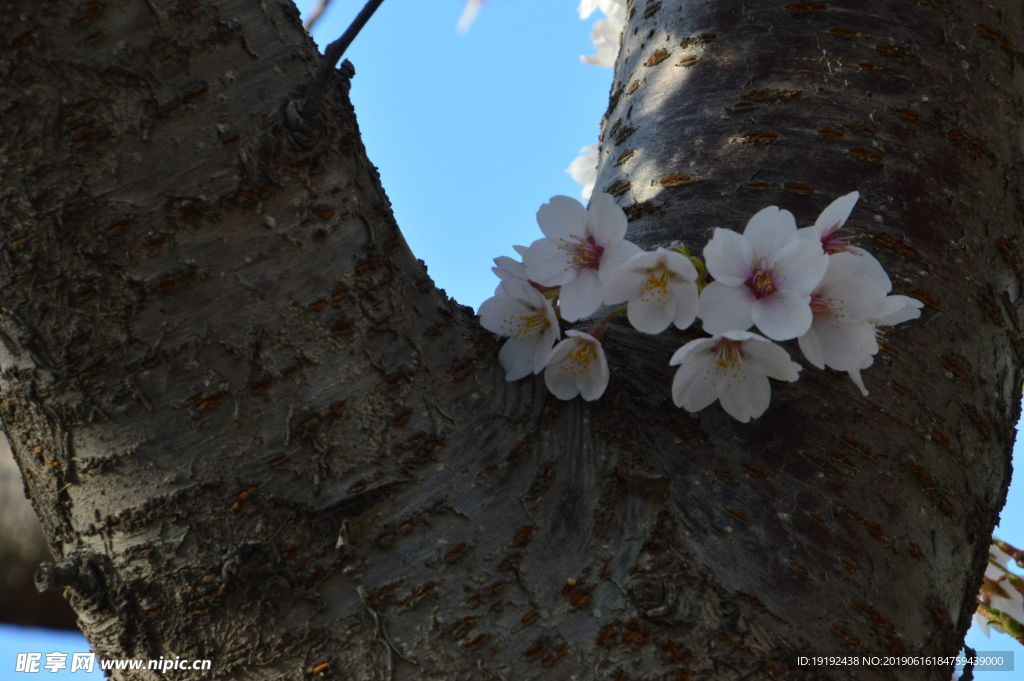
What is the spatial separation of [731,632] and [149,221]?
2.70 ft

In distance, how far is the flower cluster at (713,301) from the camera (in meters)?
0.91

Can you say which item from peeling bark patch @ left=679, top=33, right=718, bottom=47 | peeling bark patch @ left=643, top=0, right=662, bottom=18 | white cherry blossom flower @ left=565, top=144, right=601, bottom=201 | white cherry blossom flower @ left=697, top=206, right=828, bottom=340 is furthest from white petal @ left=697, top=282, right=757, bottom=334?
white cherry blossom flower @ left=565, top=144, right=601, bottom=201

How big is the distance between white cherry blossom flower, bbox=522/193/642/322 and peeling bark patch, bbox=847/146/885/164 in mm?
444

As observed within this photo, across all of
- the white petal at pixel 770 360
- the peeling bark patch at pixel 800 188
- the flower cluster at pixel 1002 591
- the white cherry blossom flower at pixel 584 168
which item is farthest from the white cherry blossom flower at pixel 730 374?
the white cherry blossom flower at pixel 584 168

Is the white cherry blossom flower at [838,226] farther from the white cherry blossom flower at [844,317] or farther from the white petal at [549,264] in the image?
the white petal at [549,264]

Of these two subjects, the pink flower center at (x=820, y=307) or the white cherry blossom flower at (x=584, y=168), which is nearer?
the pink flower center at (x=820, y=307)

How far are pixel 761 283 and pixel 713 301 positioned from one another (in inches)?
2.4

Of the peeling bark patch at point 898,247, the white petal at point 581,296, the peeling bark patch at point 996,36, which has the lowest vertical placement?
the white petal at point 581,296

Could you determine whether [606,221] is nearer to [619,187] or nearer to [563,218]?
[563,218]

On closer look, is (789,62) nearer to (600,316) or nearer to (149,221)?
(600,316)

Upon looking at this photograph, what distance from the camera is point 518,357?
104 cm

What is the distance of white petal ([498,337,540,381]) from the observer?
104cm

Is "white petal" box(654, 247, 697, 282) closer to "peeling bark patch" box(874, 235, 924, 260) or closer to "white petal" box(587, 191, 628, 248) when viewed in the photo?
"white petal" box(587, 191, 628, 248)

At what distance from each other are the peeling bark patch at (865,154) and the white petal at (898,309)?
0.31m
